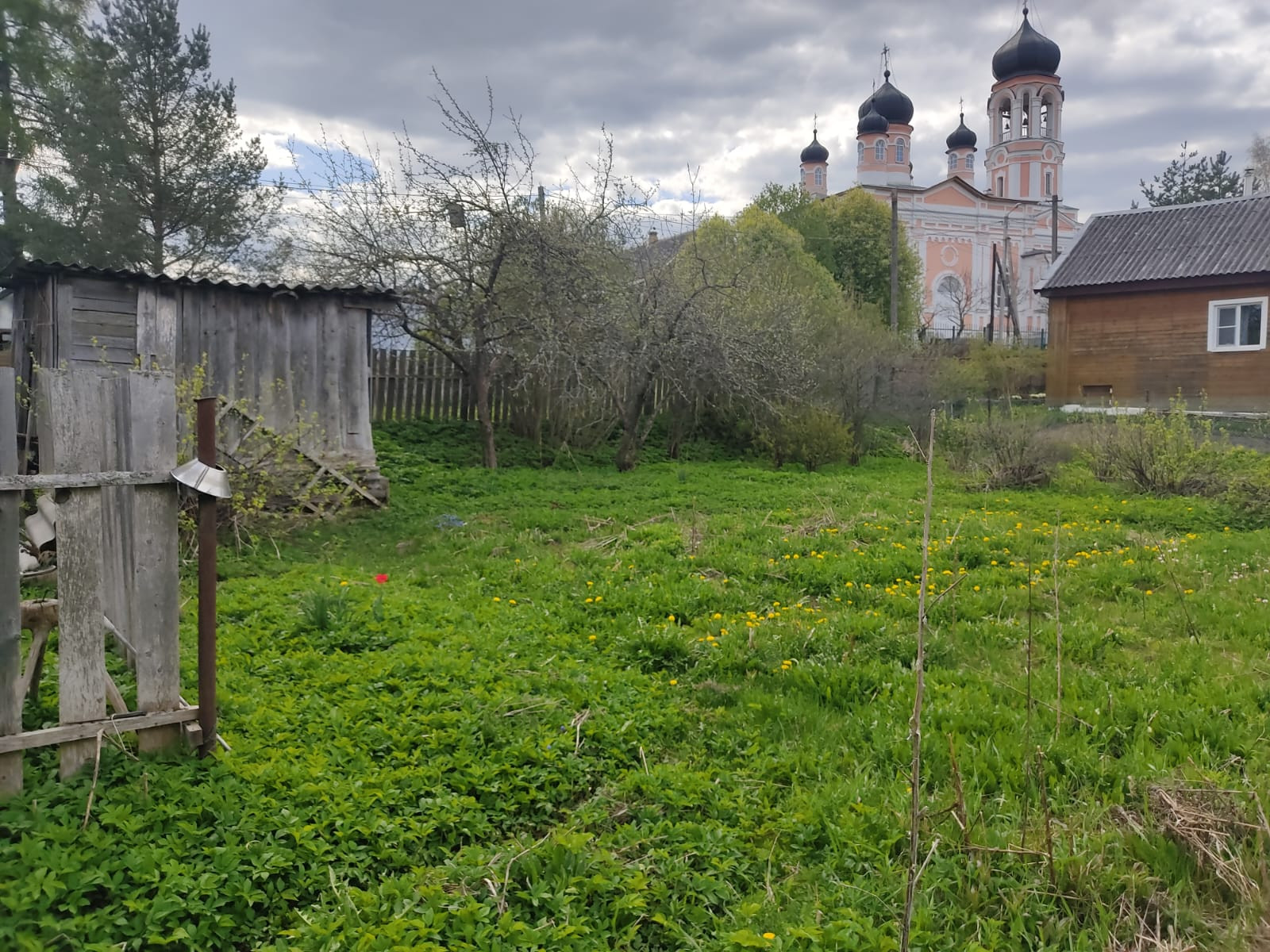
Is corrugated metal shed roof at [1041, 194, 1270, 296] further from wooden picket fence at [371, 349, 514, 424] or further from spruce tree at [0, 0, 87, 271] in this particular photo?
spruce tree at [0, 0, 87, 271]

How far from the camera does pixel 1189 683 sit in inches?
178

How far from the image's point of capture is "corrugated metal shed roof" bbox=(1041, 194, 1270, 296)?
19.9 metres

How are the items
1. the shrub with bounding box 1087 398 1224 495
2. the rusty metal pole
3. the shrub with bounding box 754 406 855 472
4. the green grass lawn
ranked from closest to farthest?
the green grass lawn → the rusty metal pole → the shrub with bounding box 1087 398 1224 495 → the shrub with bounding box 754 406 855 472

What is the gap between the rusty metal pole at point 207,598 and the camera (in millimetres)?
3283

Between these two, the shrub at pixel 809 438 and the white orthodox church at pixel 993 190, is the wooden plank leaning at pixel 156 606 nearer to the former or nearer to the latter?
the shrub at pixel 809 438

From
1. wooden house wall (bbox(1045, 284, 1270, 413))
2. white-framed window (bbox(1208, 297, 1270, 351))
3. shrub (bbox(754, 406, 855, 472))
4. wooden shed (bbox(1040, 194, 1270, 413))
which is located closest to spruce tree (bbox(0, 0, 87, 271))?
shrub (bbox(754, 406, 855, 472))

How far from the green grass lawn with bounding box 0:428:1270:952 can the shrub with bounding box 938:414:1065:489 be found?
4799 millimetres

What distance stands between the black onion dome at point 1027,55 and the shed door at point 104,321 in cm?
5607

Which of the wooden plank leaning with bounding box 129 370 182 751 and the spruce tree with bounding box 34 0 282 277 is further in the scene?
the spruce tree with bounding box 34 0 282 277

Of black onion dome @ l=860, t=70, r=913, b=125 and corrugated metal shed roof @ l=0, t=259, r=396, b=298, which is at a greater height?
black onion dome @ l=860, t=70, r=913, b=125

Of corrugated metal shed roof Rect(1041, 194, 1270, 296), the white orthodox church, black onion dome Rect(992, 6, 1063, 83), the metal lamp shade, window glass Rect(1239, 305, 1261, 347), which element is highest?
black onion dome Rect(992, 6, 1063, 83)

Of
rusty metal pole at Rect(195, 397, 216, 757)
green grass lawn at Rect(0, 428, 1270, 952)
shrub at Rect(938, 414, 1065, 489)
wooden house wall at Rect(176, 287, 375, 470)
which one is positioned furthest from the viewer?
shrub at Rect(938, 414, 1065, 489)

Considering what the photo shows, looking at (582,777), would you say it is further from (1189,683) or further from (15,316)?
(15,316)

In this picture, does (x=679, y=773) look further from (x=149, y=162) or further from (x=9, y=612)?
(x=149, y=162)
